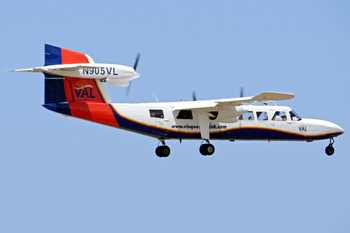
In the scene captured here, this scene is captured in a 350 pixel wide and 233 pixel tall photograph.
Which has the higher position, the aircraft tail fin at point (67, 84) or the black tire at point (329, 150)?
the aircraft tail fin at point (67, 84)

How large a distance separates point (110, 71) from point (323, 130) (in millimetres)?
14549

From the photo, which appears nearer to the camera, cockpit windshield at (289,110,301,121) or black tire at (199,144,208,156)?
black tire at (199,144,208,156)

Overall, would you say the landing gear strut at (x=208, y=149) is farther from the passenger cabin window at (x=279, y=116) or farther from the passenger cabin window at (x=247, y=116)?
the passenger cabin window at (x=279, y=116)

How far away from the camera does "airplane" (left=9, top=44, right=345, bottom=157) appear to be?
103 feet

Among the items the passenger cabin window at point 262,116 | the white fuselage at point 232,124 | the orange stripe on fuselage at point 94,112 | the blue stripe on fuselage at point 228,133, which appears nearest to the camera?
the orange stripe on fuselage at point 94,112

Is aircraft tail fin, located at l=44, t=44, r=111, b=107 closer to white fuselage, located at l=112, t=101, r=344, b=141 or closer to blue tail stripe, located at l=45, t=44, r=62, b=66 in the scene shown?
blue tail stripe, located at l=45, t=44, r=62, b=66

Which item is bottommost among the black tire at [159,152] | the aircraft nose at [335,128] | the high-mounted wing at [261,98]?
the black tire at [159,152]

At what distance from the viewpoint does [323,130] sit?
1528 inches

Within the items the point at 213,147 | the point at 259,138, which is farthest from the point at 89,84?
the point at 259,138

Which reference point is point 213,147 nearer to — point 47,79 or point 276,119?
point 276,119

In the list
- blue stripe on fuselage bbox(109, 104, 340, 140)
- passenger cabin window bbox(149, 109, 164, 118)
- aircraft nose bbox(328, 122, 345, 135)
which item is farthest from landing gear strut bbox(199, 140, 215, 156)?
aircraft nose bbox(328, 122, 345, 135)

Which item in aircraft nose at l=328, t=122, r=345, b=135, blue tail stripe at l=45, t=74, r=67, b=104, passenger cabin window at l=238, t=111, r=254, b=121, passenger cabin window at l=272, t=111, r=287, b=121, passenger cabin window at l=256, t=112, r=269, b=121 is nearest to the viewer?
blue tail stripe at l=45, t=74, r=67, b=104

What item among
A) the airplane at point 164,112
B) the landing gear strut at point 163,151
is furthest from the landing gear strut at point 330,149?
the landing gear strut at point 163,151

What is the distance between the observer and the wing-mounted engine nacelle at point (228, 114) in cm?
3503
